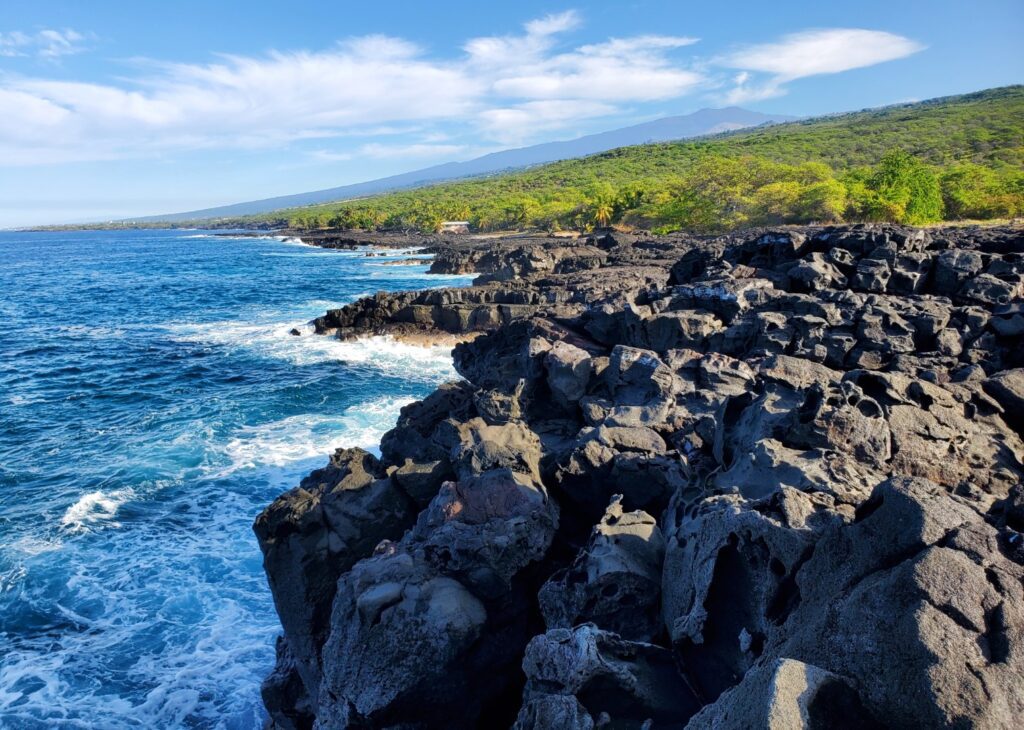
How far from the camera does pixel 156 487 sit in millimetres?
17844

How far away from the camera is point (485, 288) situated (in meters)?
35.5

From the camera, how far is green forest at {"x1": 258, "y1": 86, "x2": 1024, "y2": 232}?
53.1 meters

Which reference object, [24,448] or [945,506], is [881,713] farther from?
[24,448]

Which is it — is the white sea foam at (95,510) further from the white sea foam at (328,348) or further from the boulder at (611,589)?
the boulder at (611,589)

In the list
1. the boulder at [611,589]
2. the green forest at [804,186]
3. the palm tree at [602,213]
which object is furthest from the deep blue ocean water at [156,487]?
the palm tree at [602,213]

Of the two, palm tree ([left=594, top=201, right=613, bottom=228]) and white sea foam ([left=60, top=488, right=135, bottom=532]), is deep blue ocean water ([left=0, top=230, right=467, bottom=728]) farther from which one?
palm tree ([left=594, top=201, right=613, bottom=228])

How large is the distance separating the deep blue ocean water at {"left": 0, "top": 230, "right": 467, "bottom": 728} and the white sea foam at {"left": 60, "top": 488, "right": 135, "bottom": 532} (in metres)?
0.06

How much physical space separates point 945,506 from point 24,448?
26.7 m

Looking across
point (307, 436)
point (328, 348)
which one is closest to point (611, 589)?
point (307, 436)

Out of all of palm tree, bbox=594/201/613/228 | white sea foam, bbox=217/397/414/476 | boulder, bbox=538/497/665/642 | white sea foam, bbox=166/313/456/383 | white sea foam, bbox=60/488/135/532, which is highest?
boulder, bbox=538/497/665/642

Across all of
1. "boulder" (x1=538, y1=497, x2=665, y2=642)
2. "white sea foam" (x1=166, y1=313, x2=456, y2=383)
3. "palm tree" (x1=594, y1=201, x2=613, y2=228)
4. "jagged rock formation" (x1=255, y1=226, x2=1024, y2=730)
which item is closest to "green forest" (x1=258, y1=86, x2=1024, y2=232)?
"palm tree" (x1=594, y1=201, x2=613, y2=228)

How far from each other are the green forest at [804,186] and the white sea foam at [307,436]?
48.4m

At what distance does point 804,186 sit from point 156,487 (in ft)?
212

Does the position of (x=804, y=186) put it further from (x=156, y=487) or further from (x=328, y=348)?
(x=156, y=487)
